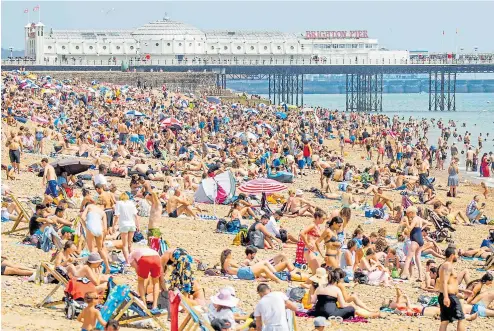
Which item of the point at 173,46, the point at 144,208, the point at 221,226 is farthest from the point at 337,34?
the point at 221,226

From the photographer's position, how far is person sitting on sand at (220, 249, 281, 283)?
12.2 meters

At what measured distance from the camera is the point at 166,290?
1022cm

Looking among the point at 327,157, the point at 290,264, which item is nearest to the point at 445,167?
the point at 327,157

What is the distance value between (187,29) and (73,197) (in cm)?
7613

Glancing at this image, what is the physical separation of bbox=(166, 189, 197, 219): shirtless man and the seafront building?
6744 cm

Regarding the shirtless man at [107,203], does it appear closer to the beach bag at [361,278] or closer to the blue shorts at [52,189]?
the blue shorts at [52,189]

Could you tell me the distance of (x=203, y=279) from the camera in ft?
40.0

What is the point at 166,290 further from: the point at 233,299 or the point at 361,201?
the point at 361,201


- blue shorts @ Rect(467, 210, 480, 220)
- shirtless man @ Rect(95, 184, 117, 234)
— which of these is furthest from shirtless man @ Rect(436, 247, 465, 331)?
blue shorts @ Rect(467, 210, 480, 220)

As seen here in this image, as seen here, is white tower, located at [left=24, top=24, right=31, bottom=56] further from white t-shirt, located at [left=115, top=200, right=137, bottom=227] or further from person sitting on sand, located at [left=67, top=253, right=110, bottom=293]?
person sitting on sand, located at [left=67, top=253, right=110, bottom=293]

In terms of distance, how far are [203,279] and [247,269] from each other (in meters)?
0.51

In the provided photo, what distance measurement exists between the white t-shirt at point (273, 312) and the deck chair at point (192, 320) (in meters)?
0.45

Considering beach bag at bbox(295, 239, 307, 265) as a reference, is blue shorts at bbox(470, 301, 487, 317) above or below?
below

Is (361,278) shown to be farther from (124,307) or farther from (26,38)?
(26,38)
